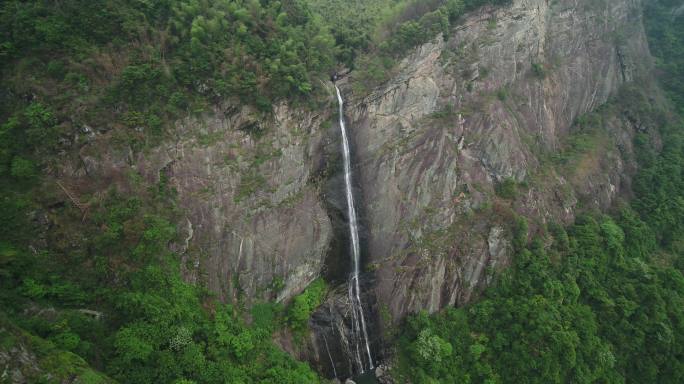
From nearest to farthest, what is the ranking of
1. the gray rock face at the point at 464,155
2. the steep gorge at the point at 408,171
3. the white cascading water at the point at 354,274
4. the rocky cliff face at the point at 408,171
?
the rocky cliff face at the point at 408,171
the steep gorge at the point at 408,171
the white cascading water at the point at 354,274
the gray rock face at the point at 464,155

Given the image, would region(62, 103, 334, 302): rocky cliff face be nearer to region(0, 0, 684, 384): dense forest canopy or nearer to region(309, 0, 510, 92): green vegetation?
region(0, 0, 684, 384): dense forest canopy

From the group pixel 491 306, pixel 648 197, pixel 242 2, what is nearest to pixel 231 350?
pixel 491 306

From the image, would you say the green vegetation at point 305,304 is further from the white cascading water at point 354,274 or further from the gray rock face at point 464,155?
the gray rock face at point 464,155

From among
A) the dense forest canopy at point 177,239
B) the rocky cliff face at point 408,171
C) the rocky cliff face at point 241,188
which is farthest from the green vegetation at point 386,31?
the rocky cliff face at point 241,188

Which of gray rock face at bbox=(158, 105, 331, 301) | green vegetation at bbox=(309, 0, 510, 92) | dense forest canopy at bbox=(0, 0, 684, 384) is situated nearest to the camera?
dense forest canopy at bbox=(0, 0, 684, 384)

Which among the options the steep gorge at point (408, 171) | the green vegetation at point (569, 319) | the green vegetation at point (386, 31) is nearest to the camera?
the steep gorge at point (408, 171)

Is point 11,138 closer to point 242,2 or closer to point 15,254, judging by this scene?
point 15,254

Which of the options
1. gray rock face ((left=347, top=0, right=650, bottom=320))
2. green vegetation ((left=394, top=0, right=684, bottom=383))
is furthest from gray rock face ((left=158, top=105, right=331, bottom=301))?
green vegetation ((left=394, top=0, right=684, bottom=383))

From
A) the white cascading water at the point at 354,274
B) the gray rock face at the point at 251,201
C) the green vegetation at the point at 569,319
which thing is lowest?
the green vegetation at the point at 569,319
